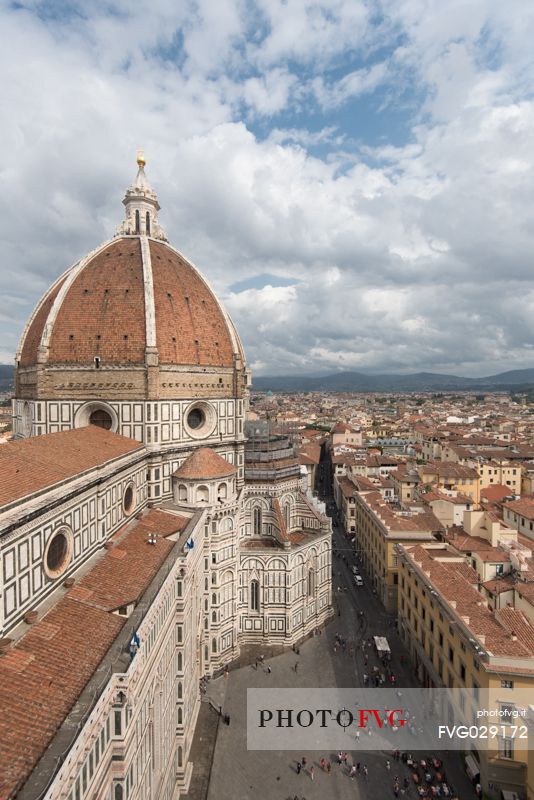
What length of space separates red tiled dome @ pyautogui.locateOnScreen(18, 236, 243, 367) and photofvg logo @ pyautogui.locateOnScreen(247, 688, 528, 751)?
63.2ft

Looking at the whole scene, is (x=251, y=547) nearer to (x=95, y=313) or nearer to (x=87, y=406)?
(x=87, y=406)

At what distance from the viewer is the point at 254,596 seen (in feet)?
94.0

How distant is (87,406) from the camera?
2703 centimetres

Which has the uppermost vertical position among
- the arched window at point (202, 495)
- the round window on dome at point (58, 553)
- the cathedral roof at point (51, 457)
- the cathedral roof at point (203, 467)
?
the cathedral roof at point (51, 457)

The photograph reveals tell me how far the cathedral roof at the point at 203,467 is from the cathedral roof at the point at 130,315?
226 inches

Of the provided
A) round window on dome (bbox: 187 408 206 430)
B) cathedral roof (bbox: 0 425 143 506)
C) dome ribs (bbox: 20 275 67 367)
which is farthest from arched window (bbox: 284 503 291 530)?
dome ribs (bbox: 20 275 67 367)

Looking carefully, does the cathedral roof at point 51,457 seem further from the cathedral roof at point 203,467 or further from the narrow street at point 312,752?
the narrow street at point 312,752

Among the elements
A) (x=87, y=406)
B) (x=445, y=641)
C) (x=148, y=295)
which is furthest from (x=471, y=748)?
(x=148, y=295)

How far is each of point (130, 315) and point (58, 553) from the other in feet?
51.6

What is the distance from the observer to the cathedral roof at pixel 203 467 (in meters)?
25.8

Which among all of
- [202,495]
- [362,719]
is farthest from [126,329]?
[362,719]

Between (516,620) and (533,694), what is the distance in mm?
3527

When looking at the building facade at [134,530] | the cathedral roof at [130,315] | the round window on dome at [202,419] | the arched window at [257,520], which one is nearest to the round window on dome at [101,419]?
the building facade at [134,530]

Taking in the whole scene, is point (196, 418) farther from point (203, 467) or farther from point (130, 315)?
point (130, 315)
